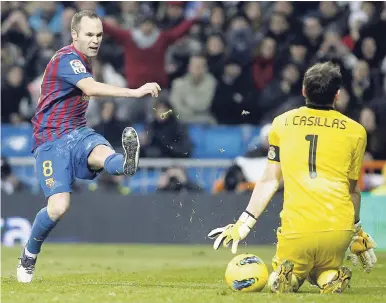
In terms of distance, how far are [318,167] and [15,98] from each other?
12054 mm

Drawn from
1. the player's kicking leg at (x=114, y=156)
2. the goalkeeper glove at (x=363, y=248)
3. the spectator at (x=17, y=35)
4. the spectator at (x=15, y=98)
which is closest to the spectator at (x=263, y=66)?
the spectator at (x=15, y=98)

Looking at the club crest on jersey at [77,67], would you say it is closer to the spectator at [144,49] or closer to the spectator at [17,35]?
the spectator at [144,49]

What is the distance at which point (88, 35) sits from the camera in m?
10.3

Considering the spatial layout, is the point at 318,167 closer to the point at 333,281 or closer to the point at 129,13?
the point at 333,281

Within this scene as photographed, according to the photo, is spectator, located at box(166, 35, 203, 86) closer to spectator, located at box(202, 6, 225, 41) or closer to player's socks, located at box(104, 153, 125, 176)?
spectator, located at box(202, 6, 225, 41)

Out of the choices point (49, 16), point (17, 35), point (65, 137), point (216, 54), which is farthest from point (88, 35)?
point (49, 16)

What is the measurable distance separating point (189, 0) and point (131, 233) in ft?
17.2

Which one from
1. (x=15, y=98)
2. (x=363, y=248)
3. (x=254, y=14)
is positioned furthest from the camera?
(x=15, y=98)

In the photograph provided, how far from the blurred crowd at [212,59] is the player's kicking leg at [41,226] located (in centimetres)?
764

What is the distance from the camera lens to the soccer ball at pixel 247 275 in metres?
8.93

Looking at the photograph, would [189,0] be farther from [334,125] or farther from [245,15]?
[334,125]

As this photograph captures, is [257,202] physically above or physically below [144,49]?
below

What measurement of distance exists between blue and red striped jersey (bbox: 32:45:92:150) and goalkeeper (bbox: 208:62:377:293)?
2.41 meters

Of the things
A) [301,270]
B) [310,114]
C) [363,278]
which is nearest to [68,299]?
[301,270]
